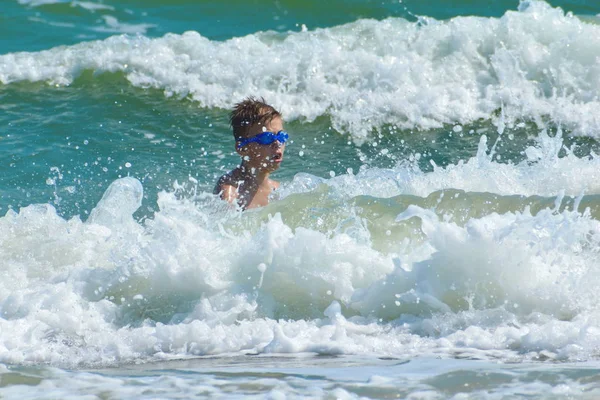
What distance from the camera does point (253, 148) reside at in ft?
19.7

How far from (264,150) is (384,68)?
3.80m

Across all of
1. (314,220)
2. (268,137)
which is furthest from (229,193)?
(314,220)

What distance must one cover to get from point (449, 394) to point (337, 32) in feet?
24.4

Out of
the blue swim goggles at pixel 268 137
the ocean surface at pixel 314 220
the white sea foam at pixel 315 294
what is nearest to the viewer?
the ocean surface at pixel 314 220

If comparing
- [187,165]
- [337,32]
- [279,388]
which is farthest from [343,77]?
[279,388]

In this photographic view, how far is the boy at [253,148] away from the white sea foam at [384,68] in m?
2.62

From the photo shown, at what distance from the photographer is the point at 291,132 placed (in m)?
8.79

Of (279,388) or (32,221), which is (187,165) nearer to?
(32,221)

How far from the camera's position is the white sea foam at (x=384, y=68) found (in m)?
9.00

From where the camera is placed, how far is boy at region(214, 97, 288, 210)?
596 cm

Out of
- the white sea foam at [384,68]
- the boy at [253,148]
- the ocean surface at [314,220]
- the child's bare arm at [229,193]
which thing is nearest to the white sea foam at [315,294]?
the ocean surface at [314,220]

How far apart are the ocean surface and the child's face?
1.02ft

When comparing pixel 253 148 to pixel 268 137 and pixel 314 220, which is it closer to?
pixel 268 137

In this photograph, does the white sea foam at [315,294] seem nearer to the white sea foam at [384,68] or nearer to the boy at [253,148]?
the boy at [253,148]
